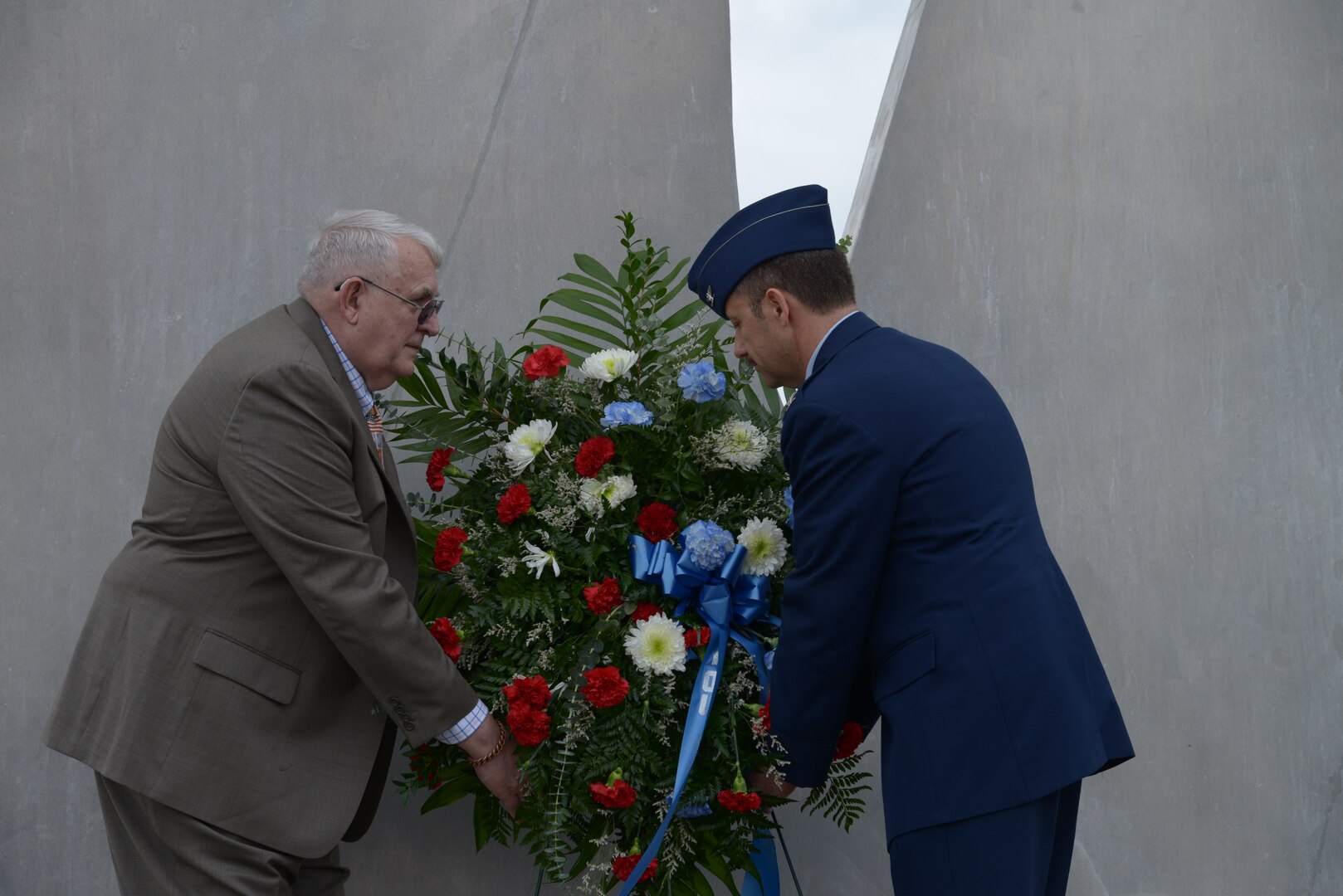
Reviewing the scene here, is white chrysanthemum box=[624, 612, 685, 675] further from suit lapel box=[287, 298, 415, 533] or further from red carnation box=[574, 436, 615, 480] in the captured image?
suit lapel box=[287, 298, 415, 533]

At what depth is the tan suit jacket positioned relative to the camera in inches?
71.4

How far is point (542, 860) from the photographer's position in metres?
1.98

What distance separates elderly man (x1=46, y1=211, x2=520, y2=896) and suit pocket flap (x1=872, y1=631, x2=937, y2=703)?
28.3 inches

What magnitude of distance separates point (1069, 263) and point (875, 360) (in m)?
1.43

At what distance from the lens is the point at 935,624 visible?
1.67m

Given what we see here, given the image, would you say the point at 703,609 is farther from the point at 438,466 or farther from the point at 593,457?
the point at 438,466

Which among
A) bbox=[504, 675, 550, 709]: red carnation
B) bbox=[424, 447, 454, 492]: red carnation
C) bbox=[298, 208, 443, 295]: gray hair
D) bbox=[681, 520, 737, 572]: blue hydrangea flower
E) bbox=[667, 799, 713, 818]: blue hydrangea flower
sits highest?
bbox=[298, 208, 443, 295]: gray hair

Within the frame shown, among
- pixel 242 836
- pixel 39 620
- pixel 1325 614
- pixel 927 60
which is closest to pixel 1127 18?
pixel 927 60

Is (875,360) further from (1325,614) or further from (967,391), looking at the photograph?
(1325,614)

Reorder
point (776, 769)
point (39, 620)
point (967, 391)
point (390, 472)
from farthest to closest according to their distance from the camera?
point (39, 620) < point (390, 472) < point (776, 769) < point (967, 391)

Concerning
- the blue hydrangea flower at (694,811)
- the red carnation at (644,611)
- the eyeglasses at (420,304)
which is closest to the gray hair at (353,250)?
the eyeglasses at (420,304)

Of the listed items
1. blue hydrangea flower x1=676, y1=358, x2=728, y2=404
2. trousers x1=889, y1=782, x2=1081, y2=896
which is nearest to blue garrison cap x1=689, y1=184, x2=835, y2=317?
blue hydrangea flower x1=676, y1=358, x2=728, y2=404

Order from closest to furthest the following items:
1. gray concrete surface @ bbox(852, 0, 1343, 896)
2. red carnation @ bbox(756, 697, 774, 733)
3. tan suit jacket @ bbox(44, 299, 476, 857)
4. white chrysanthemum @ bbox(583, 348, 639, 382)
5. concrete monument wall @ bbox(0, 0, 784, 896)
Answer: tan suit jacket @ bbox(44, 299, 476, 857) → red carnation @ bbox(756, 697, 774, 733) → white chrysanthemum @ bbox(583, 348, 639, 382) → concrete monument wall @ bbox(0, 0, 784, 896) → gray concrete surface @ bbox(852, 0, 1343, 896)

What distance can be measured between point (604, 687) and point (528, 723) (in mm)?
146
